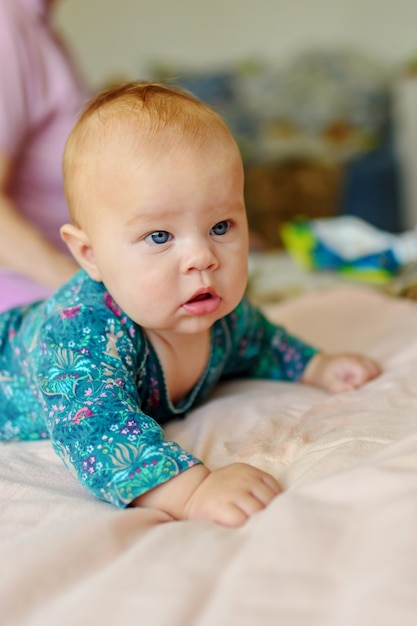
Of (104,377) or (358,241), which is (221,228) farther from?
(358,241)

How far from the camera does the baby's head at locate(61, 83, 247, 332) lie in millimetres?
864

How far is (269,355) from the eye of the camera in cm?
124

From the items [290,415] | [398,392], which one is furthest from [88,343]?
[398,392]

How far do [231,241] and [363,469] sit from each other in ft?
1.01

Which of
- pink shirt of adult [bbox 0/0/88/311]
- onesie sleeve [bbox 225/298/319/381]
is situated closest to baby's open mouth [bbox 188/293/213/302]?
onesie sleeve [bbox 225/298/319/381]

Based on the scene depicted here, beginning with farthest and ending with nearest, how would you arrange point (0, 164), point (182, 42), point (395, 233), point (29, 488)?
1. point (182, 42)
2. point (395, 233)
3. point (0, 164)
4. point (29, 488)

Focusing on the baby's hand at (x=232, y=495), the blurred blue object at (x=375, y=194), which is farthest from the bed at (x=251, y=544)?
the blurred blue object at (x=375, y=194)

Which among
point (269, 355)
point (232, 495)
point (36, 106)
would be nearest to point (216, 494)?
point (232, 495)

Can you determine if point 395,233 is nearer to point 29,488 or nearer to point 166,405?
point 166,405

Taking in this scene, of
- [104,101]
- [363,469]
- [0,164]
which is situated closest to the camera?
[363,469]

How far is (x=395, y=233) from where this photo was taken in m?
3.23

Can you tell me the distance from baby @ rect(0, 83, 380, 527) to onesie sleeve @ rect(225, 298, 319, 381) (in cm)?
22

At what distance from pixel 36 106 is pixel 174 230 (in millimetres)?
737

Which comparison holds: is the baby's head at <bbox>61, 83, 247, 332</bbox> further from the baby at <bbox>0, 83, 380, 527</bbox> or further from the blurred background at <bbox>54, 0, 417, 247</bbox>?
the blurred background at <bbox>54, 0, 417, 247</bbox>
